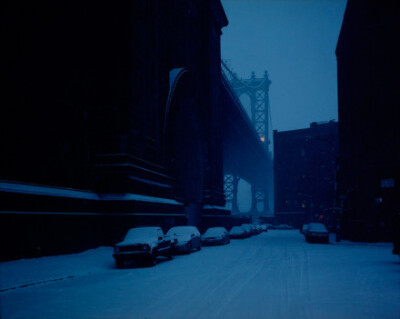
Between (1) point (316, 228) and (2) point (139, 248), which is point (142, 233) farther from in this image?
(1) point (316, 228)

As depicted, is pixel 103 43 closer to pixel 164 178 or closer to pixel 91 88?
pixel 91 88

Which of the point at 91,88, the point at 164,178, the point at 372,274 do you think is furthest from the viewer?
the point at 164,178

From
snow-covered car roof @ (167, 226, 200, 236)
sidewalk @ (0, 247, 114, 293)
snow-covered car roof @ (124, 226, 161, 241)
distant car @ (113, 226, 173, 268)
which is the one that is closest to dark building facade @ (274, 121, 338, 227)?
snow-covered car roof @ (167, 226, 200, 236)

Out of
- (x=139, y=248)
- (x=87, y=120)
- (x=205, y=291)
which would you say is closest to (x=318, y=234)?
(x=87, y=120)

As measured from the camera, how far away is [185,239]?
23.6m

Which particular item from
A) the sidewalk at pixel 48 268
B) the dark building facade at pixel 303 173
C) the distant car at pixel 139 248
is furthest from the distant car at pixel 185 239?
the dark building facade at pixel 303 173

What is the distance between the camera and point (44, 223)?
1962cm

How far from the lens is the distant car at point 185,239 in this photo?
23.0m

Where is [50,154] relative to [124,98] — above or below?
below

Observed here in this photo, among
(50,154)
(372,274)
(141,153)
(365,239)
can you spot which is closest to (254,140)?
(365,239)

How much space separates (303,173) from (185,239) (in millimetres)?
84612

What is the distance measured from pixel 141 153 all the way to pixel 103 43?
693cm

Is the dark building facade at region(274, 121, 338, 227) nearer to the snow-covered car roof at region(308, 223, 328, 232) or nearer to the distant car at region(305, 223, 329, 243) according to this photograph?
the snow-covered car roof at region(308, 223, 328, 232)

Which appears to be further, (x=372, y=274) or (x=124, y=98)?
(x=124, y=98)
